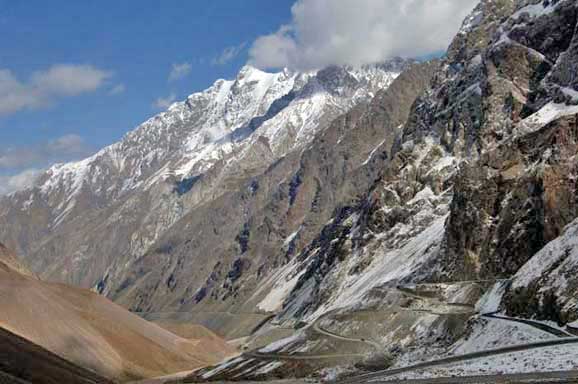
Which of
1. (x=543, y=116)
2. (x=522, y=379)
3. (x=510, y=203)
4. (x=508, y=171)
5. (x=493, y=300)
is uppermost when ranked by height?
(x=543, y=116)

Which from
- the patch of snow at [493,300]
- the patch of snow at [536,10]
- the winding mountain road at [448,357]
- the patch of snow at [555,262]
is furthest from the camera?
the patch of snow at [536,10]

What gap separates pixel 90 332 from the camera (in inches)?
5689

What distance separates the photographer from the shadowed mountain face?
5157 inches

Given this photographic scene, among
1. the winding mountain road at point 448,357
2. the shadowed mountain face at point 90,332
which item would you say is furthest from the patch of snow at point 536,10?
the shadowed mountain face at point 90,332

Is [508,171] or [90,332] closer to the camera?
[508,171]

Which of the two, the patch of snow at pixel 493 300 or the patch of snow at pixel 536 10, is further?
the patch of snow at pixel 536 10

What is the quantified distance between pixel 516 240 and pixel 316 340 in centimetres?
4378

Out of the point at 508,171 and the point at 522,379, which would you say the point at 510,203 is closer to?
the point at 508,171

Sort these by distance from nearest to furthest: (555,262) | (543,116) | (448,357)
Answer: (448,357) → (555,262) → (543,116)

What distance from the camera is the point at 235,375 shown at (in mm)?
99062

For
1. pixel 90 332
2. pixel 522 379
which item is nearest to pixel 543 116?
pixel 90 332

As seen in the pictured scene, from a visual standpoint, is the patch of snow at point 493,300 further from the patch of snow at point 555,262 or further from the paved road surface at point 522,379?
the paved road surface at point 522,379

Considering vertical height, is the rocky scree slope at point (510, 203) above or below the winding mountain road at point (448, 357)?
above

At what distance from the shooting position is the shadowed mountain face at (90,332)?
430 ft
